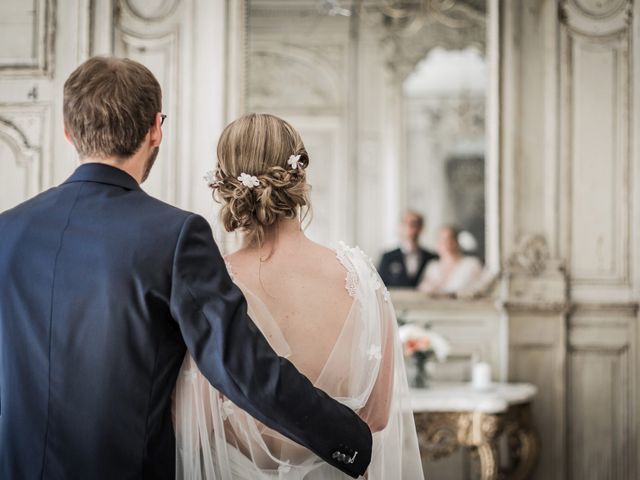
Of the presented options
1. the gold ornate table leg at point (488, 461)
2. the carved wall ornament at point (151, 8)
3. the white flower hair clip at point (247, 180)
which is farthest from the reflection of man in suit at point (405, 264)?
the white flower hair clip at point (247, 180)

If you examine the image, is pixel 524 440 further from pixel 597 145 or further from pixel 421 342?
pixel 597 145

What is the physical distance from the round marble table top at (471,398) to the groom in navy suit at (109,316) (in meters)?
2.28

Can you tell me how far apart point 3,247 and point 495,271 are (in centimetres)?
309

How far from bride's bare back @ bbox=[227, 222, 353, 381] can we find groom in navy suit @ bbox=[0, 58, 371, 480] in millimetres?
295

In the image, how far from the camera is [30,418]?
67.6 inches

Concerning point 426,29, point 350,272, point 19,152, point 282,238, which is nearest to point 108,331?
point 282,238

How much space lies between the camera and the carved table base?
3920mm

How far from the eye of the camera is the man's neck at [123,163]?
1766 millimetres

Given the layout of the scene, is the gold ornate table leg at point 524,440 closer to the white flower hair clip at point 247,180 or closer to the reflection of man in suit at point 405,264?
the reflection of man in suit at point 405,264

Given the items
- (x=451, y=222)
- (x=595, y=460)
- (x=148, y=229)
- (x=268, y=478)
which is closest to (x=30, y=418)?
(x=148, y=229)

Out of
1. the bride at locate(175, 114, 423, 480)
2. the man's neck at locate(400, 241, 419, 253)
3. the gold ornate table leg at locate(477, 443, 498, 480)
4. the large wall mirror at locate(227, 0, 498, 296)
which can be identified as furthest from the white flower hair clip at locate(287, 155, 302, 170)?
the large wall mirror at locate(227, 0, 498, 296)

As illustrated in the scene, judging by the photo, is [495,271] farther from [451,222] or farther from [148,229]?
[148,229]

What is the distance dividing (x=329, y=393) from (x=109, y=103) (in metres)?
0.88

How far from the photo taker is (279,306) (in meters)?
2.05
